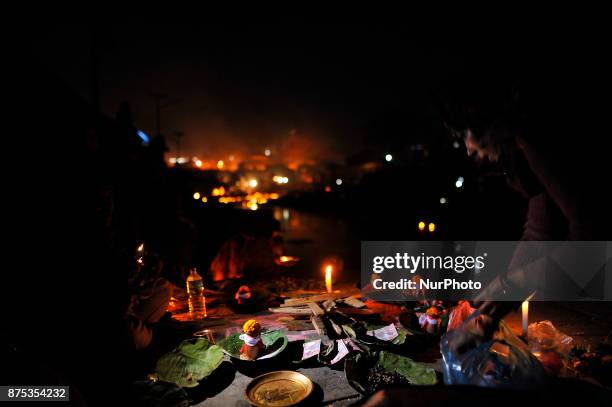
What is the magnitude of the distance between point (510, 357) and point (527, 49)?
2.86 meters

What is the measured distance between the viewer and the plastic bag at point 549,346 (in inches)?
152

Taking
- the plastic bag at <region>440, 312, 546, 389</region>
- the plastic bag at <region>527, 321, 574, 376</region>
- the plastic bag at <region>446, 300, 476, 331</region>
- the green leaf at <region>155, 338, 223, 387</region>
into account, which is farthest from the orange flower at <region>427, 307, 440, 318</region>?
the green leaf at <region>155, 338, 223, 387</region>

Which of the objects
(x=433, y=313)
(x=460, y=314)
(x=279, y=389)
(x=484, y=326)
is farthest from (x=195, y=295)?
(x=484, y=326)

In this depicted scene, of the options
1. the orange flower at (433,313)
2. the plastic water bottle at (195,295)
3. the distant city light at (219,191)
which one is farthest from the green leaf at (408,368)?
the distant city light at (219,191)

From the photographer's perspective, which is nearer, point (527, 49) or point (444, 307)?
point (527, 49)

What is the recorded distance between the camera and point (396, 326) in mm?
5062

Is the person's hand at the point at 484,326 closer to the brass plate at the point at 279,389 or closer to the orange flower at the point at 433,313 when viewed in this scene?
the orange flower at the point at 433,313

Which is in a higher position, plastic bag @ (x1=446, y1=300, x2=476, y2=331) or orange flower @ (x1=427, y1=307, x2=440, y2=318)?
Result: plastic bag @ (x1=446, y1=300, x2=476, y2=331)

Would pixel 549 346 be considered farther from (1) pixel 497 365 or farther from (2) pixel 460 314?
(1) pixel 497 365

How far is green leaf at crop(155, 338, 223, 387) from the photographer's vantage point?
3.91 meters

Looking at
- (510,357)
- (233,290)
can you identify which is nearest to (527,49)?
(510,357)

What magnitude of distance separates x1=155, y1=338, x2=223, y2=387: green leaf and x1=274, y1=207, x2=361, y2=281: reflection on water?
5240mm

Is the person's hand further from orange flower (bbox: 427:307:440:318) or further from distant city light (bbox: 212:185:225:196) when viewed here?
distant city light (bbox: 212:185:225:196)

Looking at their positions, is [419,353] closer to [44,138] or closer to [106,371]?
[106,371]
